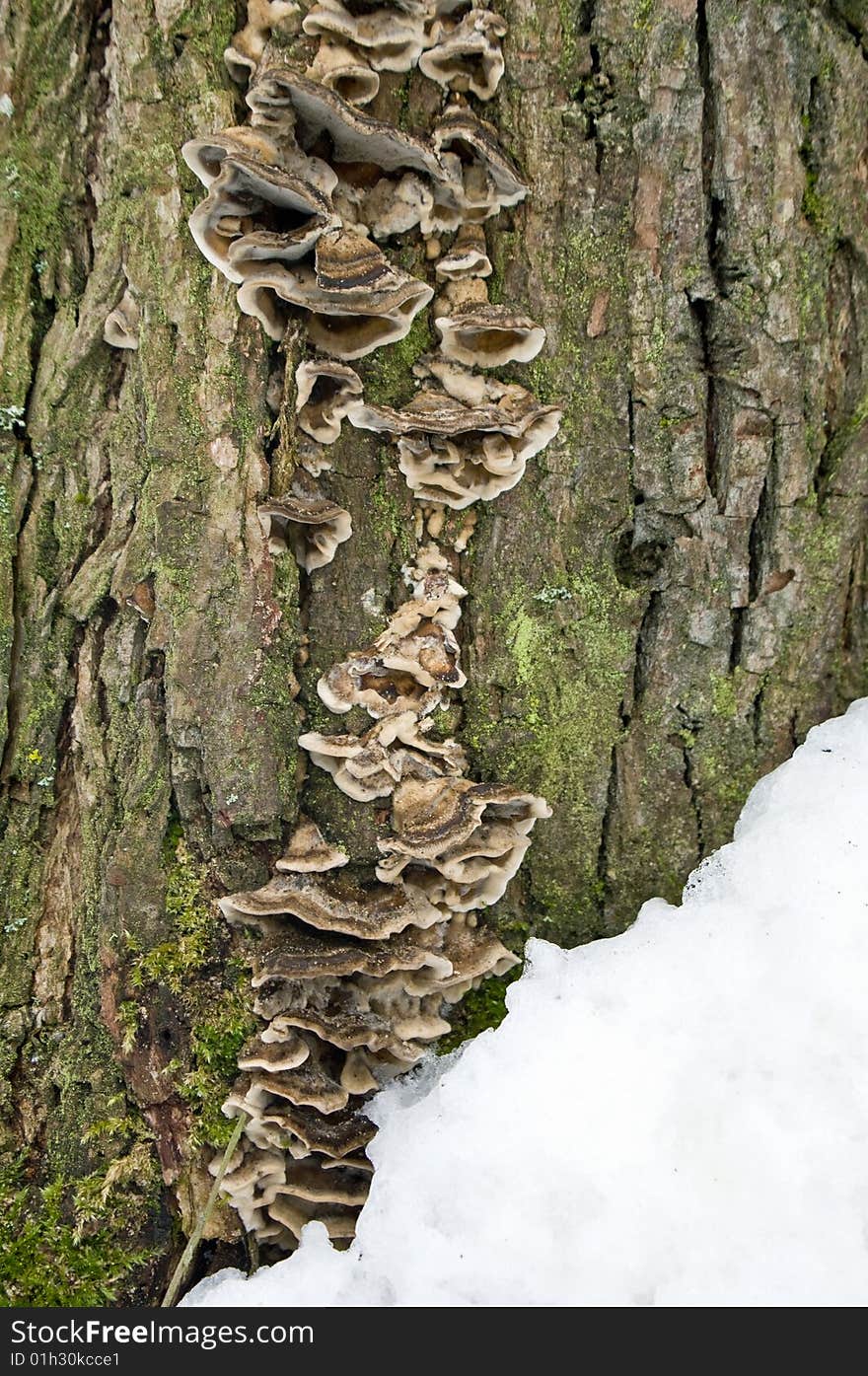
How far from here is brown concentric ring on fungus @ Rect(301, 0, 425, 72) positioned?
128 inches

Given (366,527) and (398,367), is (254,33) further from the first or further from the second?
(366,527)

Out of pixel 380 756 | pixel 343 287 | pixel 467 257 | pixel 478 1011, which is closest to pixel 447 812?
pixel 380 756

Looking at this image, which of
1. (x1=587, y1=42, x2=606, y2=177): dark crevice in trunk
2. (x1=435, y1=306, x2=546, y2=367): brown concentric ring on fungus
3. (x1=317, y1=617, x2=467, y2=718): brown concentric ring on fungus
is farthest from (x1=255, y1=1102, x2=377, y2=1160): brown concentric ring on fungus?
(x1=587, y1=42, x2=606, y2=177): dark crevice in trunk

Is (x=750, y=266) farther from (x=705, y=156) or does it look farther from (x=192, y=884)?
(x=192, y=884)

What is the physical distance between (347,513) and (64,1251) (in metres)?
3.08

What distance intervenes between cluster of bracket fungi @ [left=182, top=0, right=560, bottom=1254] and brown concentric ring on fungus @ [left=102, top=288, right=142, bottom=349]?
1.44ft

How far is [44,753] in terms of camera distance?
153 inches

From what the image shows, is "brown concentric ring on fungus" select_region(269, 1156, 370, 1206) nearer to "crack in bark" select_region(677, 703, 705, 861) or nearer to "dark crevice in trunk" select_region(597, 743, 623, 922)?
"dark crevice in trunk" select_region(597, 743, 623, 922)

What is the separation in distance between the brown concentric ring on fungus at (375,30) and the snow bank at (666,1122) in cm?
314

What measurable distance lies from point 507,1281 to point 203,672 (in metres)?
2.29

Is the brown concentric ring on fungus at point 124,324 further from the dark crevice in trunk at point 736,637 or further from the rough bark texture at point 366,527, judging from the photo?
the dark crevice in trunk at point 736,637

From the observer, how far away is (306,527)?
3.63 metres

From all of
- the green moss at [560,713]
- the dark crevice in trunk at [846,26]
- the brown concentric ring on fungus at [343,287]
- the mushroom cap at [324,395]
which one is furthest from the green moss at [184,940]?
the dark crevice in trunk at [846,26]

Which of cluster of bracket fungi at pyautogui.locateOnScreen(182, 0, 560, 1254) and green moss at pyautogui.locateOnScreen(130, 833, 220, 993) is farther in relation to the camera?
green moss at pyautogui.locateOnScreen(130, 833, 220, 993)
